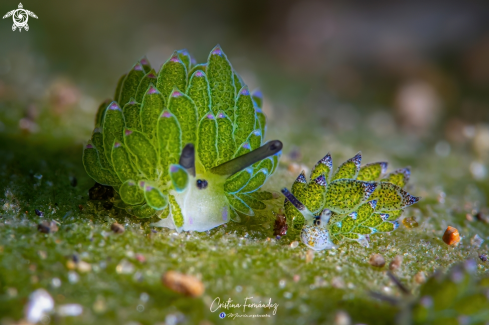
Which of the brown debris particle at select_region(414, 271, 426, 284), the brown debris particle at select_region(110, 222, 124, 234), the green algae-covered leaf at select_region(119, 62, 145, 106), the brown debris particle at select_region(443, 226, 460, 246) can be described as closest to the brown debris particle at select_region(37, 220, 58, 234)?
the brown debris particle at select_region(110, 222, 124, 234)

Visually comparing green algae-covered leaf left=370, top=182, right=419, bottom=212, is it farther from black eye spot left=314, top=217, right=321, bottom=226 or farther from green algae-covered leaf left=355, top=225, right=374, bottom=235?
black eye spot left=314, top=217, right=321, bottom=226

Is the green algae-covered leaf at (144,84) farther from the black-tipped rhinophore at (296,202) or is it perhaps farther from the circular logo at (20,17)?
the circular logo at (20,17)

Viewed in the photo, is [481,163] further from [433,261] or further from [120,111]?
[120,111]

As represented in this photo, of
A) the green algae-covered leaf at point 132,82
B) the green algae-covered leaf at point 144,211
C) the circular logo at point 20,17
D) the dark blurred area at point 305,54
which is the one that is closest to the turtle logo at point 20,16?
the circular logo at point 20,17

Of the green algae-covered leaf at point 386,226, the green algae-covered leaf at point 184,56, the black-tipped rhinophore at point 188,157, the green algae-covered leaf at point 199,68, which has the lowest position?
the green algae-covered leaf at point 386,226

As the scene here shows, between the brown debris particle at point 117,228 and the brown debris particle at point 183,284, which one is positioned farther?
the brown debris particle at point 117,228
